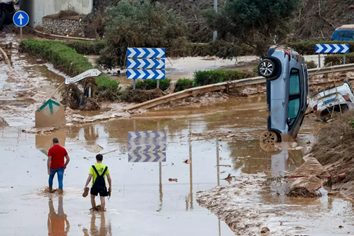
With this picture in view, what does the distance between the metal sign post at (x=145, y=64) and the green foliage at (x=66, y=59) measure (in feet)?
2.95

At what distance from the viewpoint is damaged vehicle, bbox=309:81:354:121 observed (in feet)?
65.5

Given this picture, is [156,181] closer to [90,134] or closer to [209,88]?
[90,134]

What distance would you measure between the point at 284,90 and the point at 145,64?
8466mm

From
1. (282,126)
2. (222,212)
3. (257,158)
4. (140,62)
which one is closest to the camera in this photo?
(222,212)

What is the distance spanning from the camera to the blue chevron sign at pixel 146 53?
2444cm

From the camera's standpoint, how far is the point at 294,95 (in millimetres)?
17469

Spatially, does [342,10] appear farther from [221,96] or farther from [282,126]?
[282,126]

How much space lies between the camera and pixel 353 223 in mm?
10438

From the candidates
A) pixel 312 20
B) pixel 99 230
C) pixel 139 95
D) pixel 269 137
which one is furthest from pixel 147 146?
pixel 312 20

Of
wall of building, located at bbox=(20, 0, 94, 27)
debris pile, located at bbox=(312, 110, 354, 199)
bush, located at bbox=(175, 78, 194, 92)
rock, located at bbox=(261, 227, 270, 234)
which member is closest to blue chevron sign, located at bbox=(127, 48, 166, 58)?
bush, located at bbox=(175, 78, 194, 92)

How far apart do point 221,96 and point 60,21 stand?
29040mm

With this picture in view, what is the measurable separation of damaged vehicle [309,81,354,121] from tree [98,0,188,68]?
9.80 m

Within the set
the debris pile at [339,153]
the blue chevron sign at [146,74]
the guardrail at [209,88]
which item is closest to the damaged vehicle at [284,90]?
the debris pile at [339,153]

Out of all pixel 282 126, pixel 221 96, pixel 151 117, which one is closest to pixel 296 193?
pixel 282 126
